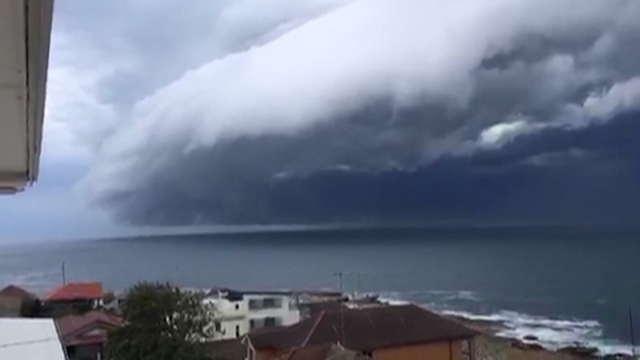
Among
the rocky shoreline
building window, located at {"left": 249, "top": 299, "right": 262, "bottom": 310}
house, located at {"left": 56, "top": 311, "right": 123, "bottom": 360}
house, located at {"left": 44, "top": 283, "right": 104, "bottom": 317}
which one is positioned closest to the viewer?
house, located at {"left": 56, "top": 311, "right": 123, "bottom": 360}

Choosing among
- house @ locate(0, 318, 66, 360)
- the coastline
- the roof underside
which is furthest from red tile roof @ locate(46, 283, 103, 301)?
the roof underside

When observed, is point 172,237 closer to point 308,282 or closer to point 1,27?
point 308,282

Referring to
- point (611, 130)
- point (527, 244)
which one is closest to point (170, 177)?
point (527, 244)

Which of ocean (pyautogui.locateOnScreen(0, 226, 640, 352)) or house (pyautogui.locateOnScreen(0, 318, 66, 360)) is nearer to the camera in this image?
house (pyautogui.locateOnScreen(0, 318, 66, 360))

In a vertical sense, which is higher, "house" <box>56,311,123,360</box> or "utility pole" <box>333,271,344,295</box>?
"utility pole" <box>333,271,344,295</box>

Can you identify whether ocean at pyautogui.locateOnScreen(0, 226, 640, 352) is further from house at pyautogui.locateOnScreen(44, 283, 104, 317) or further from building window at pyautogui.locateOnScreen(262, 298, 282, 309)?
building window at pyautogui.locateOnScreen(262, 298, 282, 309)

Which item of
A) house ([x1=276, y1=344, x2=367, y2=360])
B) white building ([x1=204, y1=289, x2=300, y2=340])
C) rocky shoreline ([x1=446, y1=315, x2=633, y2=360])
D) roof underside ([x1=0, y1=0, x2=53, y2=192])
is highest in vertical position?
roof underside ([x1=0, y1=0, x2=53, y2=192])

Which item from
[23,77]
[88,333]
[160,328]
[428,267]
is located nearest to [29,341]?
[23,77]
